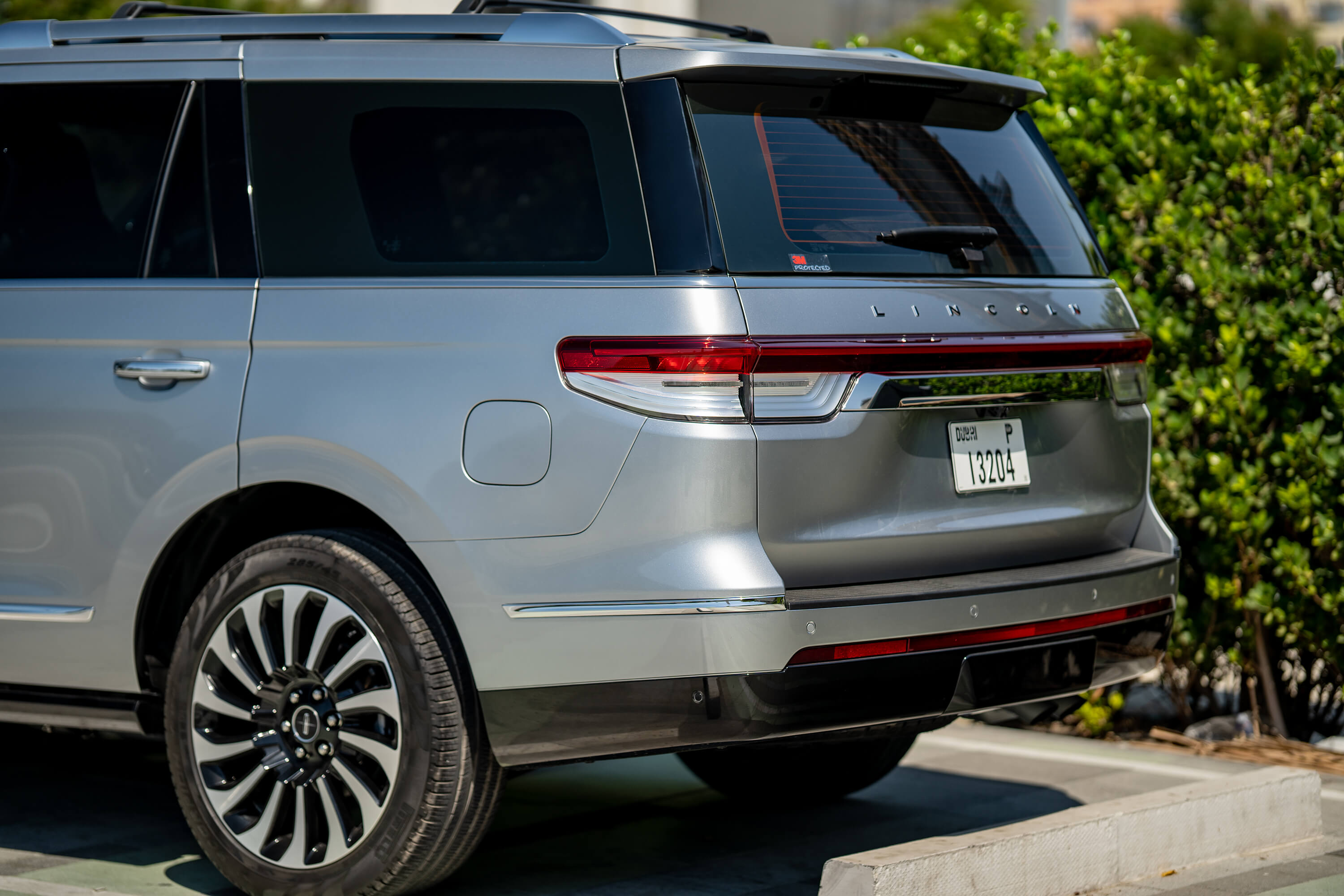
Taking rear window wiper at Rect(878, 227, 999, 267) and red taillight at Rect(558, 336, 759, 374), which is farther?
rear window wiper at Rect(878, 227, 999, 267)

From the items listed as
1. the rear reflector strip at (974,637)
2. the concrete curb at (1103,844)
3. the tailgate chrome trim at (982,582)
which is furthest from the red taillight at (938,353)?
the concrete curb at (1103,844)

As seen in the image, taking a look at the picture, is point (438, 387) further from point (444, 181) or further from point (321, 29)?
point (321, 29)

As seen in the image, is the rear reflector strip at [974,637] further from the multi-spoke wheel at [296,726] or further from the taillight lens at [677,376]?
the multi-spoke wheel at [296,726]

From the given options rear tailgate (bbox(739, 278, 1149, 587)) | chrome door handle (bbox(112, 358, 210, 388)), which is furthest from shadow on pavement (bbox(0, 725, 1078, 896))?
chrome door handle (bbox(112, 358, 210, 388))

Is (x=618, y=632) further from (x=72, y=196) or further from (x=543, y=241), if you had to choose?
(x=72, y=196)

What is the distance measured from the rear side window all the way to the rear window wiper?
0.62 meters

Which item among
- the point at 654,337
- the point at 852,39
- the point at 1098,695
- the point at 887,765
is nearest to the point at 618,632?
the point at 654,337

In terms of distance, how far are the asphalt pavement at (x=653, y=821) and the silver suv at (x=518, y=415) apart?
20.7 inches

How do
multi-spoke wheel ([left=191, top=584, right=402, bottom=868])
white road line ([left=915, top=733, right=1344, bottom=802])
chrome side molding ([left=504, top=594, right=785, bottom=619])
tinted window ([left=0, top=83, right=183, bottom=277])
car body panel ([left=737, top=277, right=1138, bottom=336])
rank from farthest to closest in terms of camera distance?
white road line ([left=915, top=733, right=1344, bottom=802]), tinted window ([left=0, top=83, right=183, bottom=277]), multi-spoke wheel ([left=191, top=584, right=402, bottom=868]), car body panel ([left=737, top=277, right=1138, bottom=336]), chrome side molding ([left=504, top=594, right=785, bottom=619])

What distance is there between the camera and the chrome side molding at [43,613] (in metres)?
4.14

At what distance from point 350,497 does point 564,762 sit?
29.7 inches

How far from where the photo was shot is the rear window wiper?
3875mm

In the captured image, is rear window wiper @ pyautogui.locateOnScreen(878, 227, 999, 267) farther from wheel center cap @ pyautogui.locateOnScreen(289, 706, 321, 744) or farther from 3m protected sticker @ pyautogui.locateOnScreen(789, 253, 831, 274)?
wheel center cap @ pyautogui.locateOnScreen(289, 706, 321, 744)

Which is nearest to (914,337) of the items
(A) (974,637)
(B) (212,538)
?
(A) (974,637)
